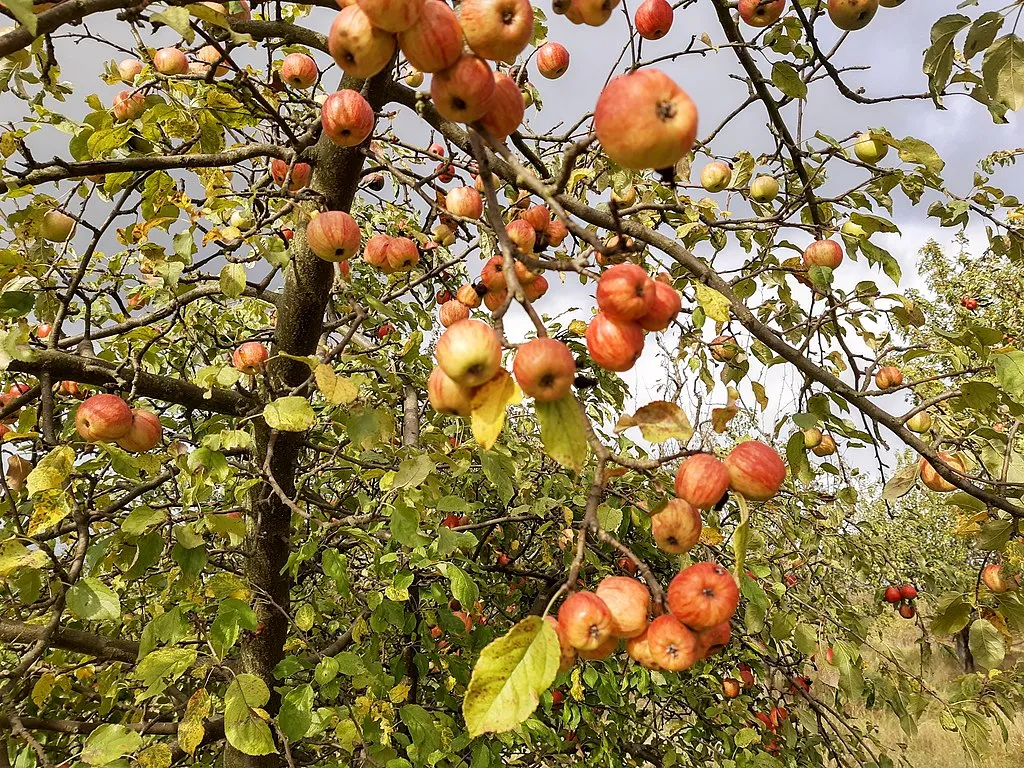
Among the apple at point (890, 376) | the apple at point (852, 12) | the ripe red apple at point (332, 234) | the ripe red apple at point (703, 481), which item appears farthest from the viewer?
the apple at point (890, 376)

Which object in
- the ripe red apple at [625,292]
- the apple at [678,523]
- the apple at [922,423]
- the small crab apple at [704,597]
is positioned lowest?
the small crab apple at [704,597]

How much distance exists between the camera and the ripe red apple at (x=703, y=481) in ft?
4.46

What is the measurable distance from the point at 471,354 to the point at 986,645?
2.54 meters

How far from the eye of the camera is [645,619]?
1.32 metres

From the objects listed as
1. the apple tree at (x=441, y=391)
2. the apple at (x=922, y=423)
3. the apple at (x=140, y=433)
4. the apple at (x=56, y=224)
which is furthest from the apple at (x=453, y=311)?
the apple at (x=922, y=423)

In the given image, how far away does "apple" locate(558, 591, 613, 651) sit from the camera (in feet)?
4.02

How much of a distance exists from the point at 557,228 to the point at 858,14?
140 cm

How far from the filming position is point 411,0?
3.47ft

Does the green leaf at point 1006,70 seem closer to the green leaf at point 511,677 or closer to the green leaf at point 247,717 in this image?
the green leaf at point 511,677

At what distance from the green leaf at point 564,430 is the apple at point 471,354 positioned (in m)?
0.11

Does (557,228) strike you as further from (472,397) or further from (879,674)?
(879,674)

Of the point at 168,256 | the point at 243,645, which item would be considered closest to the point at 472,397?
the point at 168,256

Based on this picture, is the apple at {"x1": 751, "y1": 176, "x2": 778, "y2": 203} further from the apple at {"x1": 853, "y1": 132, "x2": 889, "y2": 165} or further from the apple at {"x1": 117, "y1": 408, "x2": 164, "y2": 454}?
the apple at {"x1": 117, "y1": 408, "x2": 164, "y2": 454}

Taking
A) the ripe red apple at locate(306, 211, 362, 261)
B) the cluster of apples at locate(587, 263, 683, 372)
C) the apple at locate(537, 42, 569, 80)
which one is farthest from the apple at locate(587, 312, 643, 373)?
the apple at locate(537, 42, 569, 80)
